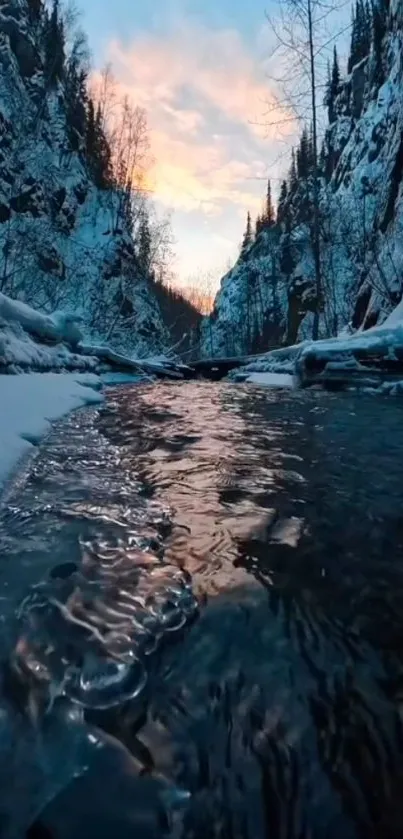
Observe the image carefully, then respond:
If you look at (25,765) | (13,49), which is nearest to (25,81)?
(13,49)

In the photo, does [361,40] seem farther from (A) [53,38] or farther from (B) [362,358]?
(B) [362,358]

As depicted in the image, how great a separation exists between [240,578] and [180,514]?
0.64 metres

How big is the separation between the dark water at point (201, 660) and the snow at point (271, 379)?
29.4 feet

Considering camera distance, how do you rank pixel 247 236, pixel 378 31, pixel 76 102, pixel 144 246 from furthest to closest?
pixel 247 236
pixel 144 246
pixel 378 31
pixel 76 102

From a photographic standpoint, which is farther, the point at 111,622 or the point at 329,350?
the point at 329,350

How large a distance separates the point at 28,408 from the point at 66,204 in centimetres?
2888

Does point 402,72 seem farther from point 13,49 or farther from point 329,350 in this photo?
point 13,49

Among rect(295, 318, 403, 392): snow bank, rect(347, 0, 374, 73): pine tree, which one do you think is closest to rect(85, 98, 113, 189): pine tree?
rect(347, 0, 374, 73): pine tree

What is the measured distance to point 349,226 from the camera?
18781mm

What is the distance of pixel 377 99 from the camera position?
31.7 meters

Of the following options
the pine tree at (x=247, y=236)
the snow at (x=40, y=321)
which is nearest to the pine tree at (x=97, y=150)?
the snow at (x=40, y=321)

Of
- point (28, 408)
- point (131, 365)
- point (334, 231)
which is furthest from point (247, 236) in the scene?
point (28, 408)

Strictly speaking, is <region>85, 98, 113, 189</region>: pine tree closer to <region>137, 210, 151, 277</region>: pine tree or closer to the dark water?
<region>137, 210, 151, 277</region>: pine tree

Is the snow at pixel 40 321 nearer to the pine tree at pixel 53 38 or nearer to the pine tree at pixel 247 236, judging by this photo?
the pine tree at pixel 53 38
